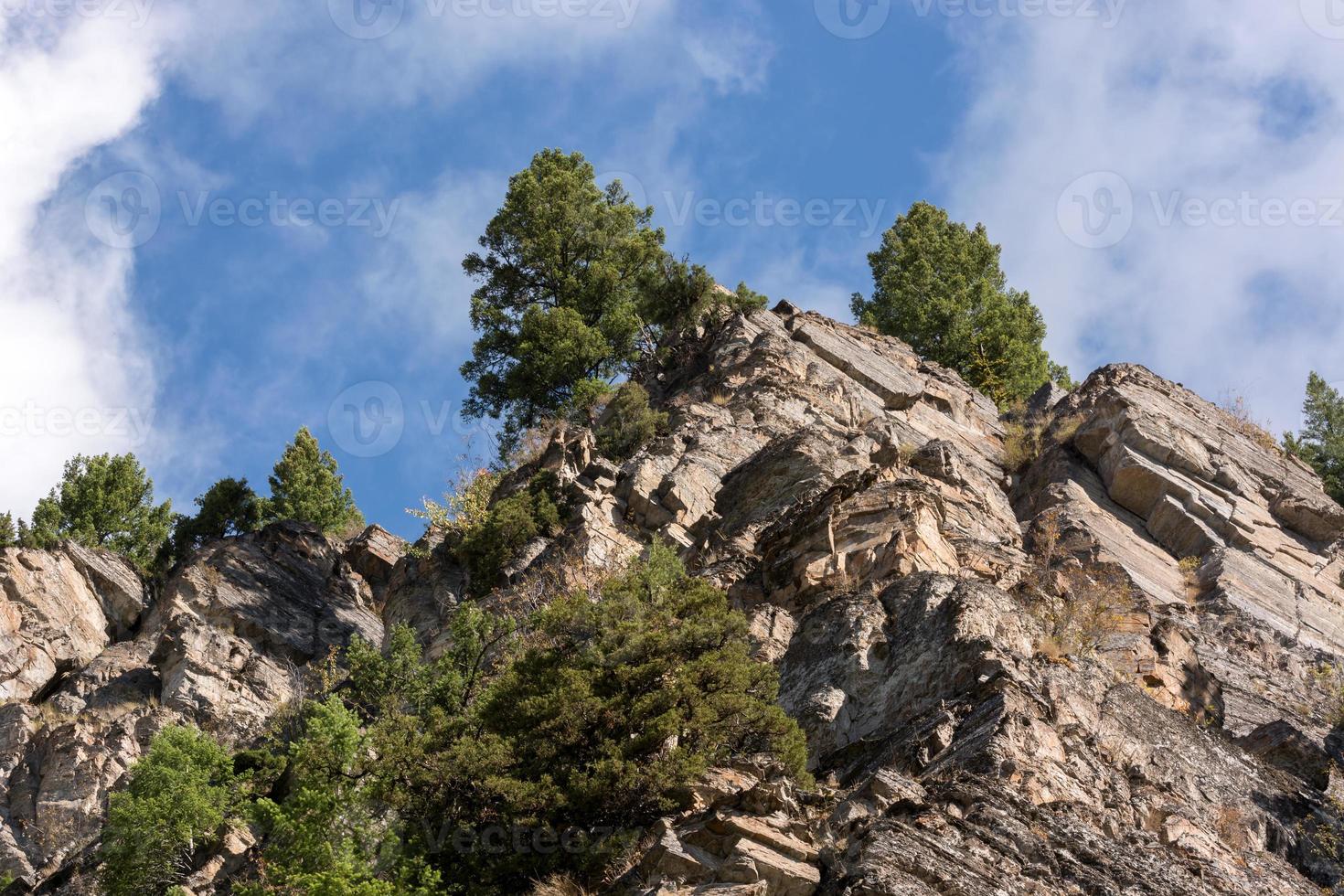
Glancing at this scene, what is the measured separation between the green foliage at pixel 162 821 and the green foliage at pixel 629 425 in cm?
1389

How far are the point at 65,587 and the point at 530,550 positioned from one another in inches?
411

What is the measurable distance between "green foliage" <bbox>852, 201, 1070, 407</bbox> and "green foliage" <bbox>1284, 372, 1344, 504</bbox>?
25.6 feet

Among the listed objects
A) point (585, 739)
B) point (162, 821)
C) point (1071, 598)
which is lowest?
point (162, 821)

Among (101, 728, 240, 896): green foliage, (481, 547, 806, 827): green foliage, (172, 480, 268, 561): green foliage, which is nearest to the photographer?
(481, 547, 806, 827): green foliage

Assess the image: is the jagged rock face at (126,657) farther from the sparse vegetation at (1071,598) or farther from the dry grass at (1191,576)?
the dry grass at (1191,576)

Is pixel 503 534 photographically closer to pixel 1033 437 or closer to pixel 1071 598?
pixel 1071 598

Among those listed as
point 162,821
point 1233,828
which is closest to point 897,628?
point 1233,828

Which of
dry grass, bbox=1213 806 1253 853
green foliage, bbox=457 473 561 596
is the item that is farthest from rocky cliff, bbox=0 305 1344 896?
green foliage, bbox=457 473 561 596

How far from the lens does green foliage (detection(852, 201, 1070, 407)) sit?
44.8 meters

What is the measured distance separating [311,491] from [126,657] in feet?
47.5

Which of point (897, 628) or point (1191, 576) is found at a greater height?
point (1191, 576)

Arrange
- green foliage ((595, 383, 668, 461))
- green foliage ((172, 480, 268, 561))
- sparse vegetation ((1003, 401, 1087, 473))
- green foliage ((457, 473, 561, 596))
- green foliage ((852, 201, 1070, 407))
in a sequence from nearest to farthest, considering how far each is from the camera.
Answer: green foliage ((457, 473, 561, 596))
green foliage ((595, 383, 668, 461))
sparse vegetation ((1003, 401, 1087, 473))
green foliage ((172, 480, 268, 561))
green foliage ((852, 201, 1070, 407))

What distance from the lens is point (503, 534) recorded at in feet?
98.8

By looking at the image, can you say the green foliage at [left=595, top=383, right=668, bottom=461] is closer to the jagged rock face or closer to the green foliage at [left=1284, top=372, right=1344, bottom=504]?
the jagged rock face
